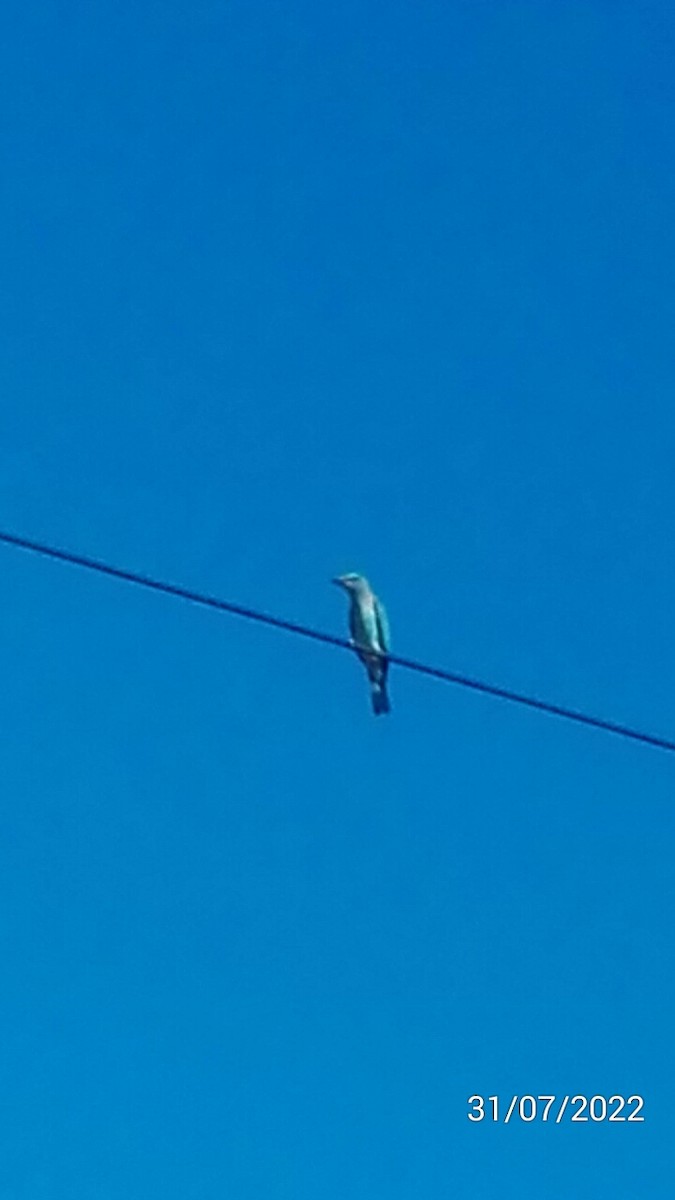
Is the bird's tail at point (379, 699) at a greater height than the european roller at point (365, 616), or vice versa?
the european roller at point (365, 616)

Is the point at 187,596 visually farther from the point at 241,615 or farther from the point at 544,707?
the point at 544,707

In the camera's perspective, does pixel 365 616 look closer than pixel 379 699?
No

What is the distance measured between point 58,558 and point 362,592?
19.0 feet

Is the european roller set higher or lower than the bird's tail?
higher

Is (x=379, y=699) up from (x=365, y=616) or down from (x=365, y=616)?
down

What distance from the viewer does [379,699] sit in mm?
9812

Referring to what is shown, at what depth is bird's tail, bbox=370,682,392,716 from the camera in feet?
31.7

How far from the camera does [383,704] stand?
32.5ft

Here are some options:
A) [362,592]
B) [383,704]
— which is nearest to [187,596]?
[383,704]

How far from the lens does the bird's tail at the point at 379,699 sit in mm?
9672

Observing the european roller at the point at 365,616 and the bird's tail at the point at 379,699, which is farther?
the european roller at the point at 365,616

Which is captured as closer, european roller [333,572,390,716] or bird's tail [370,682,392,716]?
bird's tail [370,682,392,716]

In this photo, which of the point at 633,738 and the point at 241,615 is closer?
the point at 241,615

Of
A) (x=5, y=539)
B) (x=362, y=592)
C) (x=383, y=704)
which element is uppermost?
(x=362, y=592)
